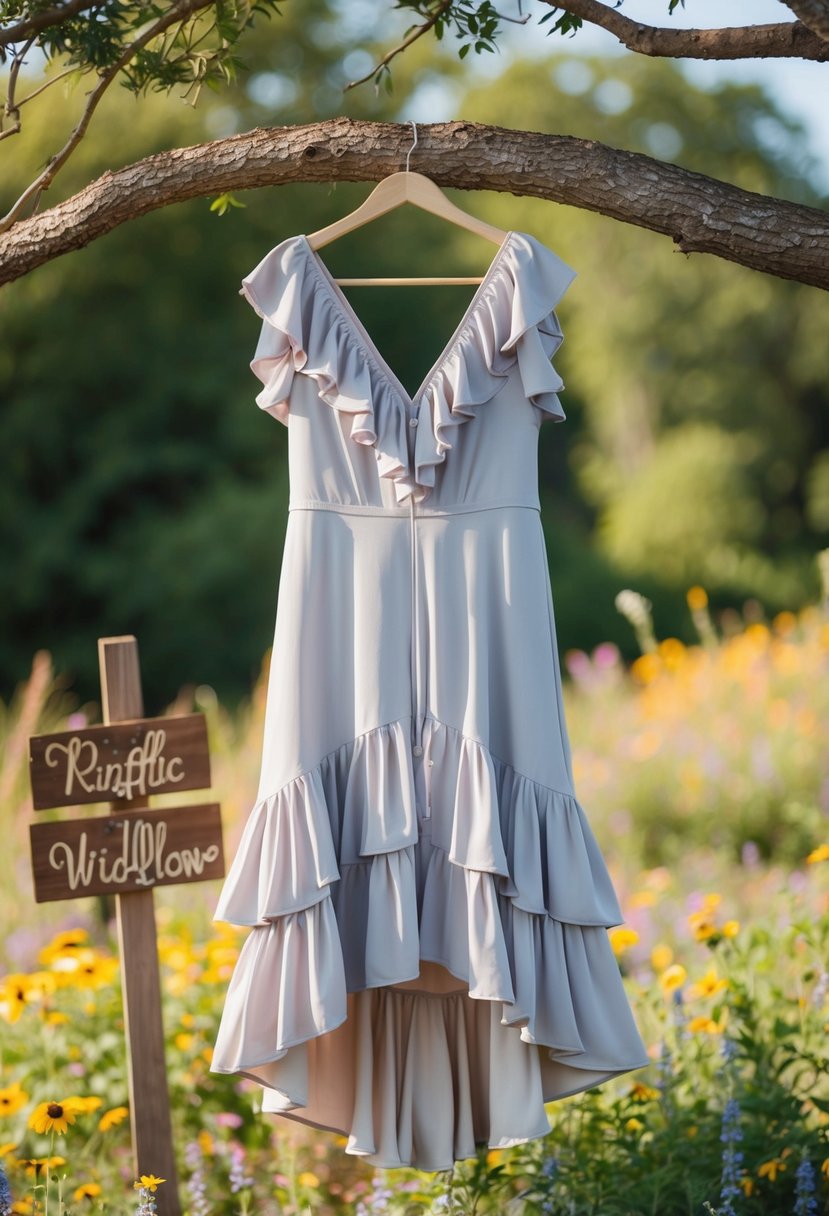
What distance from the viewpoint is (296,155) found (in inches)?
71.3

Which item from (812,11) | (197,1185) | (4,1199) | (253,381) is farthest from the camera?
(253,381)

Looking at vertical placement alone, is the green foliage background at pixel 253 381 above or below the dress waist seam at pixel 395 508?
above

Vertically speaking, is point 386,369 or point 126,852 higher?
point 386,369

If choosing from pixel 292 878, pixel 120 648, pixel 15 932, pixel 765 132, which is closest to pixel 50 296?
pixel 15 932

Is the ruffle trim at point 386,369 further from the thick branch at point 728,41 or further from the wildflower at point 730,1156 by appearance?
the wildflower at point 730,1156

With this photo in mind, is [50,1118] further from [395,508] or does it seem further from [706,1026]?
[706,1026]

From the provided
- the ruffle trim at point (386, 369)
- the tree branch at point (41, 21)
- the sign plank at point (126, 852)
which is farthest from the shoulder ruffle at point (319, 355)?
the sign plank at point (126, 852)

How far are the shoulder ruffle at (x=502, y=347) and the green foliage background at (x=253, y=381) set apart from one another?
725cm

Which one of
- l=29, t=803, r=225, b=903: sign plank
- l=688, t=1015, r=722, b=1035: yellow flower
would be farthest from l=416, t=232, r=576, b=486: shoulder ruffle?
l=688, t=1015, r=722, b=1035: yellow flower

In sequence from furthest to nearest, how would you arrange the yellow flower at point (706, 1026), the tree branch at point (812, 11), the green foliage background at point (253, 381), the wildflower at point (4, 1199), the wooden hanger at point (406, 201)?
the green foliage background at point (253, 381) < the yellow flower at point (706, 1026) < the wooden hanger at point (406, 201) < the wildflower at point (4, 1199) < the tree branch at point (812, 11)

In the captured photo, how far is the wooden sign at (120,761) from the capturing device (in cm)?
204

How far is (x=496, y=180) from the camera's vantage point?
5.87 ft

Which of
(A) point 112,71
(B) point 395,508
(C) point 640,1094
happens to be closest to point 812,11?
(B) point 395,508

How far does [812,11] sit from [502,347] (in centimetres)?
58
